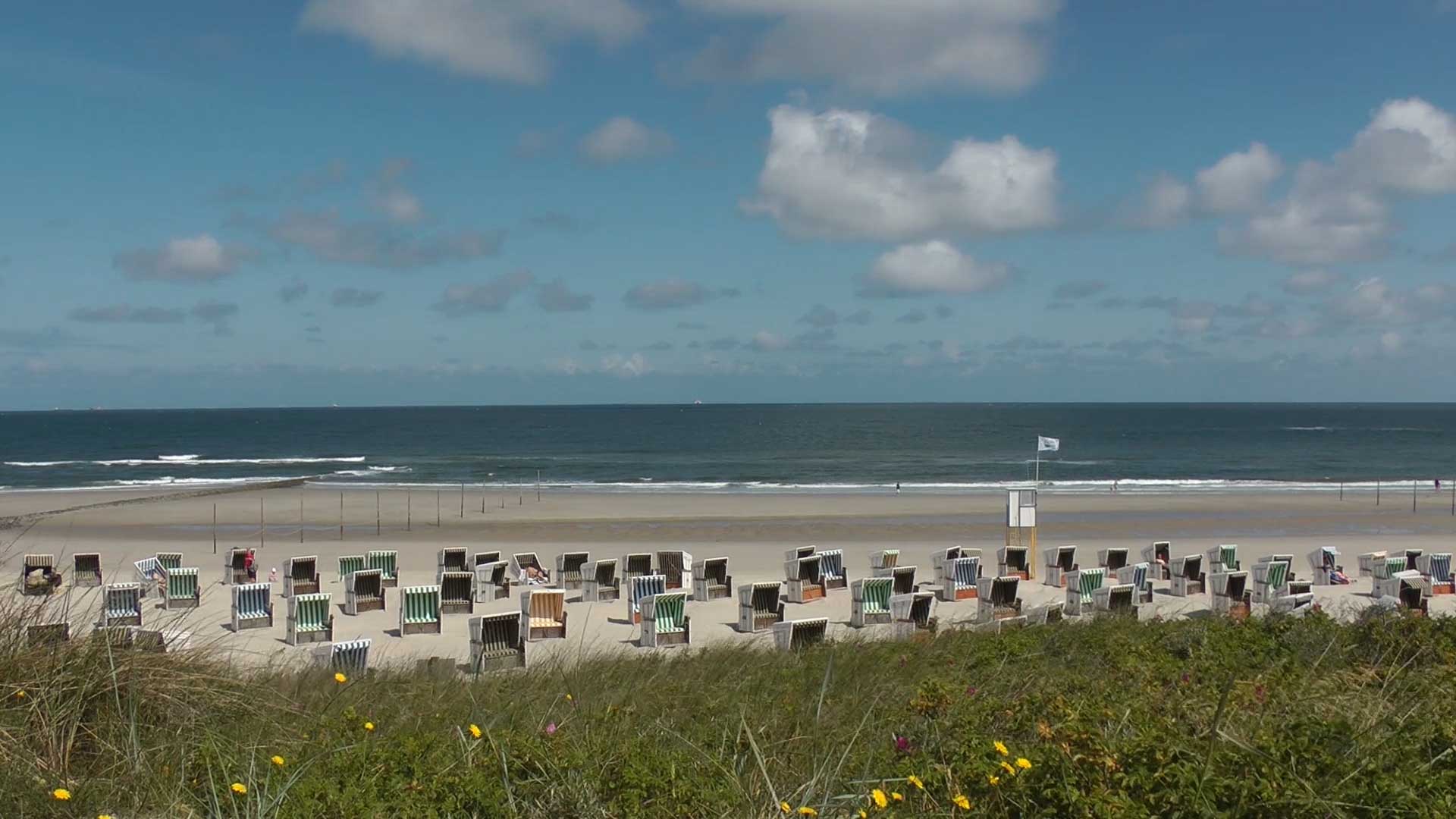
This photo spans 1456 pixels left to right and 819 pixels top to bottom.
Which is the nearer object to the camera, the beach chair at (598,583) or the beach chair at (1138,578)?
the beach chair at (1138,578)

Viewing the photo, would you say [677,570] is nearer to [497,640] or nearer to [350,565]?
[350,565]

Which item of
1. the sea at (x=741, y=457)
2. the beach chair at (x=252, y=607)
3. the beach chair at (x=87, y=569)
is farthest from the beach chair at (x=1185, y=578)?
the beach chair at (x=87, y=569)

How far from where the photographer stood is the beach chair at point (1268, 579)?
1681 cm

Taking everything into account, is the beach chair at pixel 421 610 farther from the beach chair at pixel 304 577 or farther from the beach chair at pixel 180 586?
the beach chair at pixel 304 577

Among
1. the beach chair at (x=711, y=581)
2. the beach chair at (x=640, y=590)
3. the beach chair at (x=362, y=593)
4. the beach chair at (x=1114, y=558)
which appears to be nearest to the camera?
the beach chair at (x=640, y=590)

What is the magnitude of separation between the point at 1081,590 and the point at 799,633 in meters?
5.65

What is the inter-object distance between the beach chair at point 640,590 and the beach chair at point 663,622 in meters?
1.16

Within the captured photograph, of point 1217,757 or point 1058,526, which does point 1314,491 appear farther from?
point 1217,757

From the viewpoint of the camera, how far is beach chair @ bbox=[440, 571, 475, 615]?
53.0ft

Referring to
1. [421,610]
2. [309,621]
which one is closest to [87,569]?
[309,621]

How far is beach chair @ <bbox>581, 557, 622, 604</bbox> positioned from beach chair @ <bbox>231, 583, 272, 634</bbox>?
450 centimetres

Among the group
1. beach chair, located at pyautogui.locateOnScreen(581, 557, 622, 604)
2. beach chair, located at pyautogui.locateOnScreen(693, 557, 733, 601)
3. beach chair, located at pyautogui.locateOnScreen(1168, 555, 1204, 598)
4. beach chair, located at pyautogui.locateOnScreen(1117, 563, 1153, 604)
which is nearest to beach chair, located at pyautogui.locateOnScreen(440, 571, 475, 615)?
beach chair, located at pyautogui.locateOnScreen(581, 557, 622, 604)

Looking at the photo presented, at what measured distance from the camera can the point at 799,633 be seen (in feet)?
39.5

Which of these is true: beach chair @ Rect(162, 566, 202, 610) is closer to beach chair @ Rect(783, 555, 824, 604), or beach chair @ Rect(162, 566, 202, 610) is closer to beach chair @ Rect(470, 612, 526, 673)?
beach chair @ Rect(470, 612, 526, 673)
